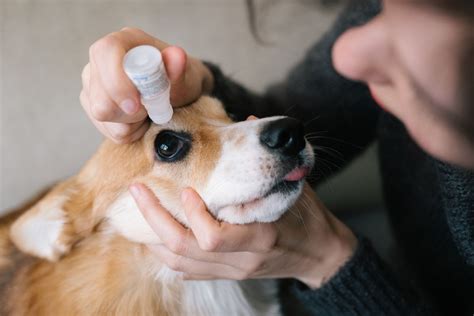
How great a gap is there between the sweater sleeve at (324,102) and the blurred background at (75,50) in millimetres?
66

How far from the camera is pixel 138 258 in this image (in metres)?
0.96

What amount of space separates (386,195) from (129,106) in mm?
914

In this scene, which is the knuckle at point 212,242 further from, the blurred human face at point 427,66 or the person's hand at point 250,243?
the blurred human face at point 427,66

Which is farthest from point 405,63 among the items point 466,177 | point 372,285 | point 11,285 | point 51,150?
point 51,150

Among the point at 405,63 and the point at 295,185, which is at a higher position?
the point at 405,63

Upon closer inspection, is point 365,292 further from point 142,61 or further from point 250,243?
point 142,61

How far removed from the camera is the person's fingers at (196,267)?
853 millimetres

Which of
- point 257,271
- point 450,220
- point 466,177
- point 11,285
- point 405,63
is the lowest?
point 11,285

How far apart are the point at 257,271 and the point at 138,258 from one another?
0.27 meters

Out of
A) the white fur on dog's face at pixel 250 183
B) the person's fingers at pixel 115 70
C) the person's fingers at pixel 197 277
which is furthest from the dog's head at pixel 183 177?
the person's fingers at pixel 115 70

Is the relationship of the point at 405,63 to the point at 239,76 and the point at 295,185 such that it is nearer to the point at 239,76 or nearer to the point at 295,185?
the point at 295,185

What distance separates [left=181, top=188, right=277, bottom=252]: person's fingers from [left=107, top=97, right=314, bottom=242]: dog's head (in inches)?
0.8

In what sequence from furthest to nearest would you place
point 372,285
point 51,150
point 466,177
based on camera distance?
point 51,150 < point 372,285 < point 466,177

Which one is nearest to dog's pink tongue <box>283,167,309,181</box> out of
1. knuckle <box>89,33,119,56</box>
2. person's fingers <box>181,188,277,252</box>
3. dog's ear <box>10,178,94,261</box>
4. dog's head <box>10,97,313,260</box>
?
dog's head <box>10,97,313,260</box>
